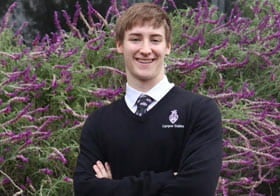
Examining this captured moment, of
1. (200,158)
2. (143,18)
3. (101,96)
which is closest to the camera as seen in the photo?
(200,158)

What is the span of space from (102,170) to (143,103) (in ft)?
1.06

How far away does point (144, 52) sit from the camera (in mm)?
2434

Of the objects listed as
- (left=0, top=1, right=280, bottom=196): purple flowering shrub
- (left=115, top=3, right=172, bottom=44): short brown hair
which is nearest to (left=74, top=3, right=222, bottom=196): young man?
(left=115, top=3, right=172, bottom=44): short brown hair

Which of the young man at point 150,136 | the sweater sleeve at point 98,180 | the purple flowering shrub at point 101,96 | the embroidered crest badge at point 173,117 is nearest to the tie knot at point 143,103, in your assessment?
the young man at point 150,136

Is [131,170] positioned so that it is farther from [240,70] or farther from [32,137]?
[240,70]

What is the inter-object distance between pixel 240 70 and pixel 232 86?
0.21m

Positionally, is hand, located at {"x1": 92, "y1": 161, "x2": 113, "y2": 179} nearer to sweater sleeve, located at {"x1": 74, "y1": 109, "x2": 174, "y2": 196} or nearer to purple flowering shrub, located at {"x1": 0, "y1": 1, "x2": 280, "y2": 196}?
sweater sleeve, located at {"x1": 74, "y1": 109, "x2": 174, "y2": 196}

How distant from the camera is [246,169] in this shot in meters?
3.49

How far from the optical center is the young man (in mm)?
2383

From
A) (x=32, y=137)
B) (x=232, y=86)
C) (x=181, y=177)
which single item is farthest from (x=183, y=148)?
(x=232, y=86)

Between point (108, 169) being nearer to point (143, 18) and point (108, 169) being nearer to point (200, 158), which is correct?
point (200, 158)

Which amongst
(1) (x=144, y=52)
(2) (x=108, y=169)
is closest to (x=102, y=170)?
(2) (x=108, y=169)

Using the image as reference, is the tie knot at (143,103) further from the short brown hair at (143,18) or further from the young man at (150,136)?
the short brown hair at (143,18)

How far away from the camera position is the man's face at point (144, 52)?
2447 millimetres
